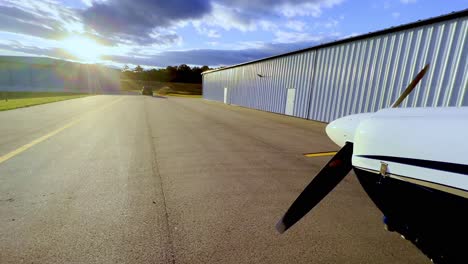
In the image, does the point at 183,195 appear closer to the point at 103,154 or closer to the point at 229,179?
the point at 229,179

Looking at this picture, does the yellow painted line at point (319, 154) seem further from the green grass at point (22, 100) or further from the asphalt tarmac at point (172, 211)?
the green grass at point (22, 100)

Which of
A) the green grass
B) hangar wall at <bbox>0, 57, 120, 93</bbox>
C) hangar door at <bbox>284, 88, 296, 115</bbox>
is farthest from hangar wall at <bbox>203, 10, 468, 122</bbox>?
hangar wall at <bbox>0, 57, 120, 93</bbox>

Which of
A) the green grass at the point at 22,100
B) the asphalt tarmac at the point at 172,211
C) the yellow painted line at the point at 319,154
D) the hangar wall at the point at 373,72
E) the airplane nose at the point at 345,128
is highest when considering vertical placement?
the hangar wall at the point at 373,72

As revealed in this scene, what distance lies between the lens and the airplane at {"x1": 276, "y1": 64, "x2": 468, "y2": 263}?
137cm

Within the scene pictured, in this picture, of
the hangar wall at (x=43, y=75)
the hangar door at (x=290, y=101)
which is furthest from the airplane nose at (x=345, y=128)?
the hangar wall at (x=43, y=75)

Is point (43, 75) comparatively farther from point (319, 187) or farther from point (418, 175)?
point (418, 175)

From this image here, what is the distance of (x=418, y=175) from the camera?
4.93 ft

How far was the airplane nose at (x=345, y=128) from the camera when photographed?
2168 millimetres

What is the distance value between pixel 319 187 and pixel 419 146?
2.61 ft

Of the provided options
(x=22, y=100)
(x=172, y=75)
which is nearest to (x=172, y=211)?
(x=22, y=100)

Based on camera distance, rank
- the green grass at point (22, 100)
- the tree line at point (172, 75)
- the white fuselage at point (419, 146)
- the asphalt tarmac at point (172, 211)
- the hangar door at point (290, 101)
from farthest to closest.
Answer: the tree line at point (172, 75) < the hangar door at point (290, 101) < the green grass at point (22, 100) < the asphalt tarmac at point (172, 211) < the white fuselage at point (419, 146)

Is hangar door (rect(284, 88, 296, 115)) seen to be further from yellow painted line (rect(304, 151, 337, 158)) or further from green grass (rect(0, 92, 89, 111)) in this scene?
green grass (rect(0, 92, 89, 111))

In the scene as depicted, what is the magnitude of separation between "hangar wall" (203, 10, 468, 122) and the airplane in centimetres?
794

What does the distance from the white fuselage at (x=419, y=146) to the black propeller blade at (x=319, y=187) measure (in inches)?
6.5
